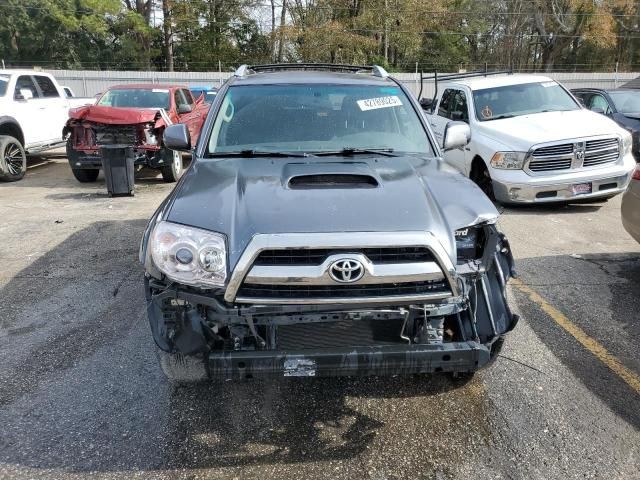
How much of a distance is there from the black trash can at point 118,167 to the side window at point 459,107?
564cm

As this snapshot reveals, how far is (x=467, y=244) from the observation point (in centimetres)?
279

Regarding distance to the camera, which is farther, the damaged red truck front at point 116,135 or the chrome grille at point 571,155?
the damaged red truck front at point 116,135

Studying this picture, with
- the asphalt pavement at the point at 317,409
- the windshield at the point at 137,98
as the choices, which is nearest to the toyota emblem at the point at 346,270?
the asphalt pavement at the point at 317,409

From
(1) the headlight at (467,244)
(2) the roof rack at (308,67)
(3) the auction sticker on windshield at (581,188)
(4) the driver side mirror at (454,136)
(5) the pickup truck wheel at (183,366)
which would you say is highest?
(2) the roof rack at (308,67)

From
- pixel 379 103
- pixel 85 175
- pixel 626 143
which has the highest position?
pixel 379 103

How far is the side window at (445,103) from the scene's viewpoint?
9.61m

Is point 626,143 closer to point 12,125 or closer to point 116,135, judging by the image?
point 116,135

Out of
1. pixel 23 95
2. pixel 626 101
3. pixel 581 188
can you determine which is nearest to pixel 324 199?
pixel 581 188

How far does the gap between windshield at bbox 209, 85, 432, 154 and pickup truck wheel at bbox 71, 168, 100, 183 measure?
732cm

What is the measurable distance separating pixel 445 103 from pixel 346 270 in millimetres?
8125

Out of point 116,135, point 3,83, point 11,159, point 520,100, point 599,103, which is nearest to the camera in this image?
point 520,100

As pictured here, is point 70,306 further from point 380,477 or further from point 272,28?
point 272,28

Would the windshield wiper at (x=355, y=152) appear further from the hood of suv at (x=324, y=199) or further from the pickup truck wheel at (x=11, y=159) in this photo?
the pickup truck wheel at (x=11, y=159)

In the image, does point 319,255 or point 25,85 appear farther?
point 25,85
